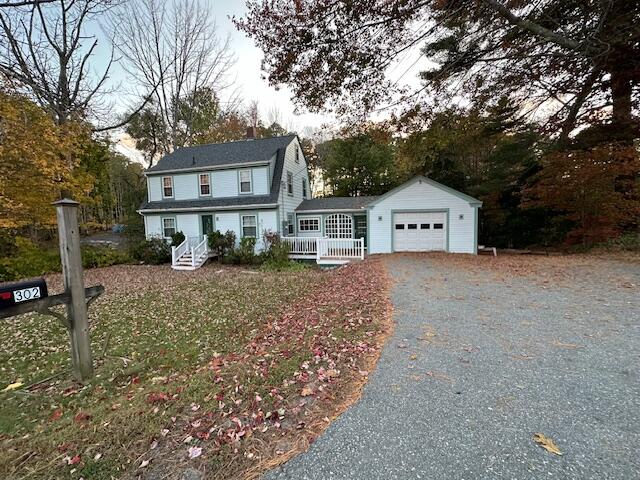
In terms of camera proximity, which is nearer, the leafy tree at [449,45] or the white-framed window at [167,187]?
the leafy tree at [449,45]

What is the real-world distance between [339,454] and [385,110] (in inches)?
338

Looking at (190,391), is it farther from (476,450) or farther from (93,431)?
(476,450)

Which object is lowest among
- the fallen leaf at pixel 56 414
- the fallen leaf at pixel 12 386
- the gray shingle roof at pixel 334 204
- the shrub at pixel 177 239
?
the fallen leaf at pixel 12 386

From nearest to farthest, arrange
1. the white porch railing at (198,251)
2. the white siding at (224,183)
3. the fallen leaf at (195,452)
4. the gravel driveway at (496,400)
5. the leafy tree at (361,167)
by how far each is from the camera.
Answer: the gravel driveway at (496,400)
the fallen leaf at (195,452)
the white porch railing at (198,251)
the white siding at (224,183)
the leafy tree at (361,167)

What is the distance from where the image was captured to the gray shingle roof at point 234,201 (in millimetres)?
14852

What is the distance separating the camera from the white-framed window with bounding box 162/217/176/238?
52.9 ft

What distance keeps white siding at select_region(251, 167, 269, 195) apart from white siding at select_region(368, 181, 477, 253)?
5444mm

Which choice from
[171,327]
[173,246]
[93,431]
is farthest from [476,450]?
[173,246]

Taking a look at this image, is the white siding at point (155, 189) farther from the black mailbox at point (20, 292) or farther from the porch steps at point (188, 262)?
the black mailbox at point (20, 292)

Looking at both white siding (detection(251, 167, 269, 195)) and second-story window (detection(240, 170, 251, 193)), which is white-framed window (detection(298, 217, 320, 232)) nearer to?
white siding (detection(251, 167, 269, 195))

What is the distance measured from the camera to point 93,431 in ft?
8.13

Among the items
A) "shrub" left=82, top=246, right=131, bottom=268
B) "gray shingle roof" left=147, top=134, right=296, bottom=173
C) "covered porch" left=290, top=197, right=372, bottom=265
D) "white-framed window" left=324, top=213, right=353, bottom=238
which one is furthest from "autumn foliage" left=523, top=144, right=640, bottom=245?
"shrub" left=82, top=246, right=131, bottom=268

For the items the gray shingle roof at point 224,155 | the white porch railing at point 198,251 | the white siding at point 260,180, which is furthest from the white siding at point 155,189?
the white siding at point 260,180

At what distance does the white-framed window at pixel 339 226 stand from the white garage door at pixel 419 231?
2914mm
